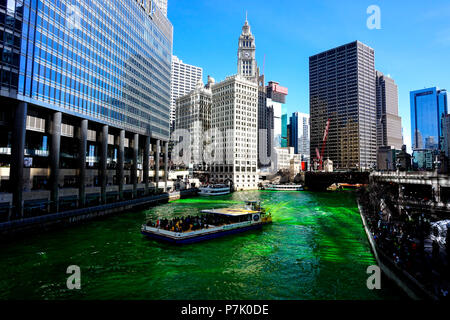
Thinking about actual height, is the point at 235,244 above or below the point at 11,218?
below

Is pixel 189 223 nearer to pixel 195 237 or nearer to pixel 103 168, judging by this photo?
pixel 195 237

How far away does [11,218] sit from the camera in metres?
39.5

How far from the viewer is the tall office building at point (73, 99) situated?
4347cm

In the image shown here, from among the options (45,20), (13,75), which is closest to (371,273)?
(13,75)

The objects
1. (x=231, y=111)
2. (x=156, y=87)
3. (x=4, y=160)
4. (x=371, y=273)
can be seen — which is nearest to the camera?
(x=371, y=273)

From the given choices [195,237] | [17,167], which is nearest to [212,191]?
[195,237]

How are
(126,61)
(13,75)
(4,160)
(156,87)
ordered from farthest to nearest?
(156,87) → (126,61) → (4,160) → (13,75)

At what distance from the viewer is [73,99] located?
183 ft

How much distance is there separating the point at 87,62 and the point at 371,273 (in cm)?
6257

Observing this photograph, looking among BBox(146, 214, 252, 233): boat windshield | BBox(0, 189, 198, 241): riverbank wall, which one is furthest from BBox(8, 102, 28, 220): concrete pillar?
BBox(146, 214, 252, 233): boat windshield

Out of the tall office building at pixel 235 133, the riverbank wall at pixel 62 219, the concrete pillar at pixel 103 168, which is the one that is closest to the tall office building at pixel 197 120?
the tall office building at pixel 235 133

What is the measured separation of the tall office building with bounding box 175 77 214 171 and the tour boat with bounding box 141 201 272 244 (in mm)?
130190

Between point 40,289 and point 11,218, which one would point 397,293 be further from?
point 11,218

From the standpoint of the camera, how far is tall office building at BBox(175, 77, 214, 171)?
182375 millimetres
